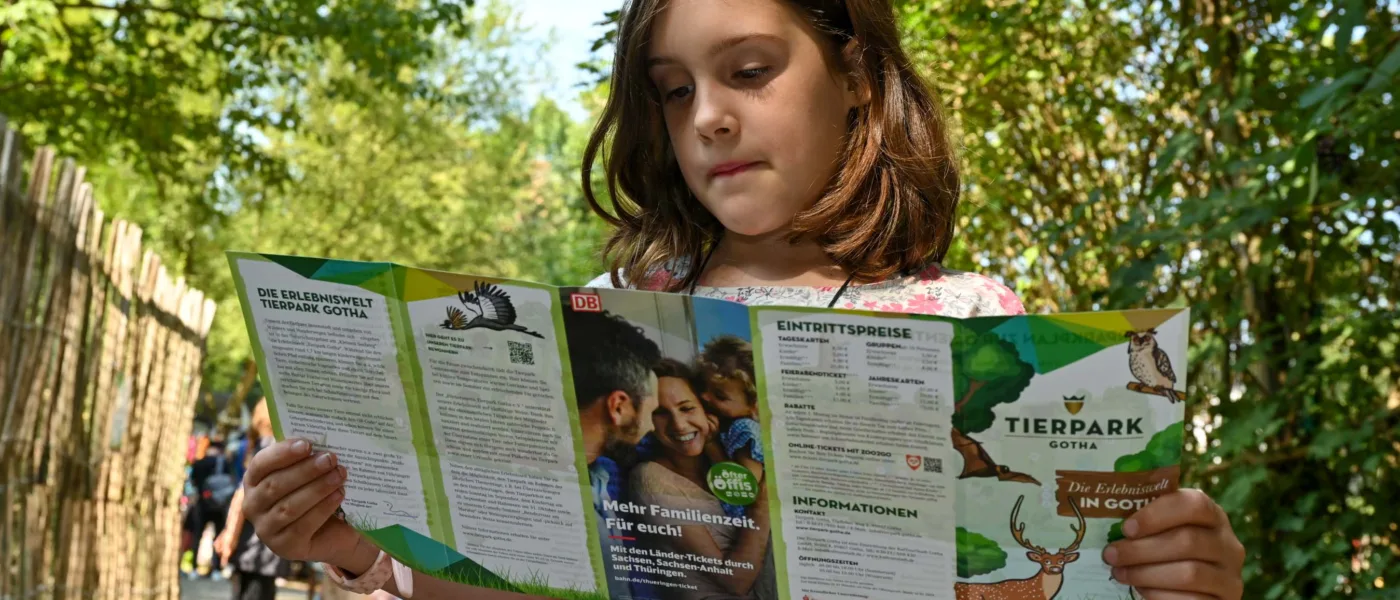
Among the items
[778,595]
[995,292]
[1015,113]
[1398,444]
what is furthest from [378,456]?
[1015,113]

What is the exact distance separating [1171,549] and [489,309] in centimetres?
70

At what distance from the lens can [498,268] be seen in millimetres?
24781

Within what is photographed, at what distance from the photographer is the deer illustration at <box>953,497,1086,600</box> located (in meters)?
1.26

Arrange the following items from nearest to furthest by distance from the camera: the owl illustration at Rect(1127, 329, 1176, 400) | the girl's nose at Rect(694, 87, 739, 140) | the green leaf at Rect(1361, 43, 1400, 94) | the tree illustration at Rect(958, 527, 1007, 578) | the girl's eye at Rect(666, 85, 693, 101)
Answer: the owl illustration at Rect(1127, 329, 1176, 400) < the tree illustration at Rect(958, 527, 1007, 578) < the girl's nose at Rect(694, 87, 739, 140) < the girl's eye at Rect(666, 85, 693, 101) < the green leaf at Rect(1361, 43, 1400, 94)

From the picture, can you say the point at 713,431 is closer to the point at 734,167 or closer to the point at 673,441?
the point at 673,441

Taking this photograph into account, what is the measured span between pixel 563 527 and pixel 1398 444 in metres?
2.94

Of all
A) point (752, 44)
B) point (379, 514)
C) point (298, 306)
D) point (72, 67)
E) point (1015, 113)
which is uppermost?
point (72, 67)

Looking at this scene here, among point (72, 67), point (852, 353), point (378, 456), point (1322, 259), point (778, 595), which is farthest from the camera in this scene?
point (72, 67)

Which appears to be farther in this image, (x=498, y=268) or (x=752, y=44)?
(x=498, y=268)

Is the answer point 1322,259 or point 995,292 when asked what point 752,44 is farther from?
point 1322,259

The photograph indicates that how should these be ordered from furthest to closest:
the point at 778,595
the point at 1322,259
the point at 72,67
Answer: the point at 72,67 < the point at 1322,259 < the point at 778,595

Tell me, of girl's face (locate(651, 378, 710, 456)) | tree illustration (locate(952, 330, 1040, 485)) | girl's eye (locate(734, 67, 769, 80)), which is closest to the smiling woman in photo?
girl's face (locate(651, 378, 710, 456))

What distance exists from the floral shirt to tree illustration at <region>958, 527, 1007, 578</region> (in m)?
0.39

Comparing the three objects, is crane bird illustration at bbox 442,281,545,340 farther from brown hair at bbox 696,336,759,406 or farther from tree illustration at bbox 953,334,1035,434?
tree illustration at bbox 953,334,1035,434
